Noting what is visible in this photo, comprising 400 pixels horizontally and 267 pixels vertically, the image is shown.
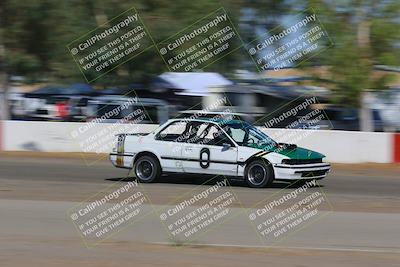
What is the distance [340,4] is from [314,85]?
9.85 feet

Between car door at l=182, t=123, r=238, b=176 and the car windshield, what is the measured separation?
6.3 inches

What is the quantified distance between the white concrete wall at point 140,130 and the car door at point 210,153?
7.28m

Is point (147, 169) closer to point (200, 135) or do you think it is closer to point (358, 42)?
point (200, 135)

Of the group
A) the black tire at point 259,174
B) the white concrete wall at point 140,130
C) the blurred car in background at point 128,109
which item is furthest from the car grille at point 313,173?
the blurred car in background at point 128,109

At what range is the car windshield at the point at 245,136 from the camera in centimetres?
1406

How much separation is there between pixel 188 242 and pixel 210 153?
20.0 ft

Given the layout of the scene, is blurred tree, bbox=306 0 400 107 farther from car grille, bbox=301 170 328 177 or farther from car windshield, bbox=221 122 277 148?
car windshield, bbox=221 122 277 148

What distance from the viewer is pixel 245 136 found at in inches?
560

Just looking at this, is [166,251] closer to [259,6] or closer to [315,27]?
[315,27]

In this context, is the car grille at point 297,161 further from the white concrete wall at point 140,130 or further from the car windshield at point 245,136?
the white concrete wall at point 140,130

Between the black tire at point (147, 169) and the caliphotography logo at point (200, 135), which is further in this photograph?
the black tire at point (147, 169)

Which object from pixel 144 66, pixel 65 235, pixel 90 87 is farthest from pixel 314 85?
pixel 65 235

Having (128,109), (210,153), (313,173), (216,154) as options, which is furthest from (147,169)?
(128,109)

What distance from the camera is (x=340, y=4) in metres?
24.6
